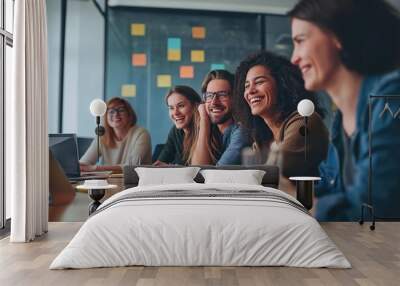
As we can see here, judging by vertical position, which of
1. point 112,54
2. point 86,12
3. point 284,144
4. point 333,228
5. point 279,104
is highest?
point 86,12

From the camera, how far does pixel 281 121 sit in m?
7.00

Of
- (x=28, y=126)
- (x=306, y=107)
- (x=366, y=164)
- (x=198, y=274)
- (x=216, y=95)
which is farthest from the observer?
(x=216, y=95)

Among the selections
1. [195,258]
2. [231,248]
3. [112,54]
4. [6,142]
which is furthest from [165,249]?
[112,54]

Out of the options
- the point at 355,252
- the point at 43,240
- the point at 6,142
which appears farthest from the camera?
the point at 6,142

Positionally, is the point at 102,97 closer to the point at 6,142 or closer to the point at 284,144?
the point at 6,142

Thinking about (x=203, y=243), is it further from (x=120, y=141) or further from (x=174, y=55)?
(x=174, y=55)

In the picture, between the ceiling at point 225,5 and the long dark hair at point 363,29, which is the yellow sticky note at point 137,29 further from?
the long dark hair at point 363,29

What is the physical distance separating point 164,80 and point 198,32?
0.78 metres

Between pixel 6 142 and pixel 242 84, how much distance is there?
2982 millimetres

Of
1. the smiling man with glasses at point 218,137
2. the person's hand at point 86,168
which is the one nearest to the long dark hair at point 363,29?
the smiling man with glasses at point 218,137

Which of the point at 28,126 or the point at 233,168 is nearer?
the point at 28,126

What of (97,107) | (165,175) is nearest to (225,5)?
(97,107)

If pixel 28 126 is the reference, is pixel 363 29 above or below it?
above

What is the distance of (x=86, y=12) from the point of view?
7016 millimetres
